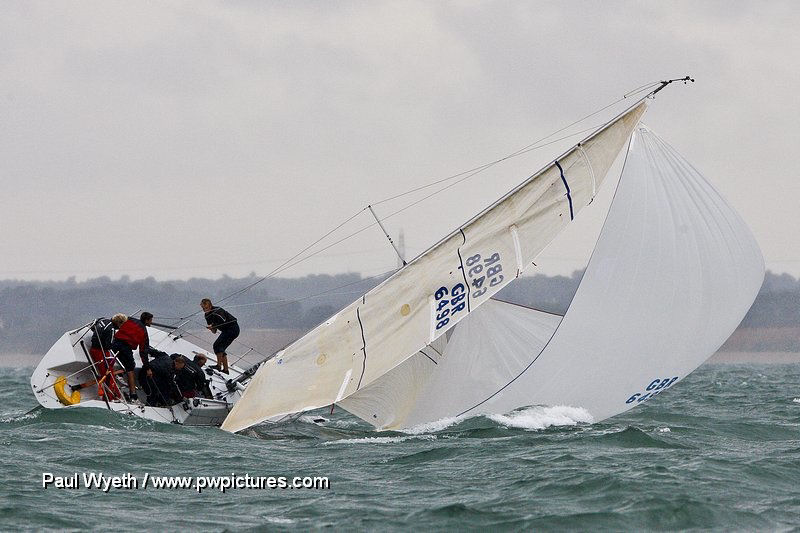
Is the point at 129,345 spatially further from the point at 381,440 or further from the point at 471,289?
the point at 471,289

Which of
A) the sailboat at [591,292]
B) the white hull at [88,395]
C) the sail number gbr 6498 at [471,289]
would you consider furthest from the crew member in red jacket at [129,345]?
the sail number gbr 6498 at [471,289]

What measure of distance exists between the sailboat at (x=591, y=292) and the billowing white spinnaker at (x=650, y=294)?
1 centimetres

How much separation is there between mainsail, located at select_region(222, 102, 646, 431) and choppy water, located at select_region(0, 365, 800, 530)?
0.68 m

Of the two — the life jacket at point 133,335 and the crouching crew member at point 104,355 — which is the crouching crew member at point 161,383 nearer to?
the life jacket at point 133,335

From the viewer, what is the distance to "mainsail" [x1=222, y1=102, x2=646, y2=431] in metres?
12.8

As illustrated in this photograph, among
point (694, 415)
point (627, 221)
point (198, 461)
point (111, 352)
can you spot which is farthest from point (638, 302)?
point (111, 352)

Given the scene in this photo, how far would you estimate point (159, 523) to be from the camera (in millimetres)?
8102

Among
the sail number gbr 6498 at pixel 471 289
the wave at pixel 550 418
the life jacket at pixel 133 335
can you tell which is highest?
the sail number gbr 6498 at pixel 471 289

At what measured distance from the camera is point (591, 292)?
13.4 meters

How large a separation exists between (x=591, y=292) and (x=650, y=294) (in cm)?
72

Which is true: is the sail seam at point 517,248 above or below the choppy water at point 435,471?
above

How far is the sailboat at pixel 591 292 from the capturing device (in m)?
12.9

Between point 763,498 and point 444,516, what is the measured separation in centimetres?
287

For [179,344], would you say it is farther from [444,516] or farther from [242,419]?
[444,516]
